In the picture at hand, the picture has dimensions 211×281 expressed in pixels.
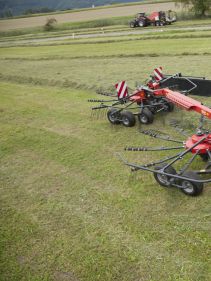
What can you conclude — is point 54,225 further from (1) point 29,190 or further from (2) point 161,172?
(2) point 161,172

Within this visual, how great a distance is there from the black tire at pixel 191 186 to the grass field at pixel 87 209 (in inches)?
6.1

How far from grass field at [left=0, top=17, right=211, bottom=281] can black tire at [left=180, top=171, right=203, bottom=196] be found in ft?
0.51

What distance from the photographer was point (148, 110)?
1011 centimetres

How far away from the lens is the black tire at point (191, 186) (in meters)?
6.29

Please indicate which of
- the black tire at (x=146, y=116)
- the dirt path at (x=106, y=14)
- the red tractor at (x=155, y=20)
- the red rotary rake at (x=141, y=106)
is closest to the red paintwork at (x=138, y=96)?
the red rotary rake at (x=141, y=106)

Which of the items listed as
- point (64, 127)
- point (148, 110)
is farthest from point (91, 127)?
point (148, 110)

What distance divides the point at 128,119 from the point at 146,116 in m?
0.55

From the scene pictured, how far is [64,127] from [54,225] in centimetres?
496

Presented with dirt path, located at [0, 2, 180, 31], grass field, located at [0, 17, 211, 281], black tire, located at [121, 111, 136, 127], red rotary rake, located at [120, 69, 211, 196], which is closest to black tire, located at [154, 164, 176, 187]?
red rotary rake, located at [120, 69, 211, 196]

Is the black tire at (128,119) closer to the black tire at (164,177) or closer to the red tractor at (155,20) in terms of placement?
the black tire at (164,177)

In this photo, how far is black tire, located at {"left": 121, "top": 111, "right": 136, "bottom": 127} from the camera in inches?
393

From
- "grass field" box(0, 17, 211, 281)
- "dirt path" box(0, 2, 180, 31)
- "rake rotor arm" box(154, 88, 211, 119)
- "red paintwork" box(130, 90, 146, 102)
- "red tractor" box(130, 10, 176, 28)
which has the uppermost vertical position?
"dirt path" box(0, 2, 180, 31)

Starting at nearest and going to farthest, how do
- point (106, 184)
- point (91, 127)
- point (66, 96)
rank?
1. point (106, 184)
2. point (91, 127)
3. point (66, 96)

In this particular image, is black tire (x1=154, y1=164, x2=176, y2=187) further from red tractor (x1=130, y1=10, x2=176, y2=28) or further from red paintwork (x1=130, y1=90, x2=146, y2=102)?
red tractor (x1=130, y1=10, x2=176, y2=28)
